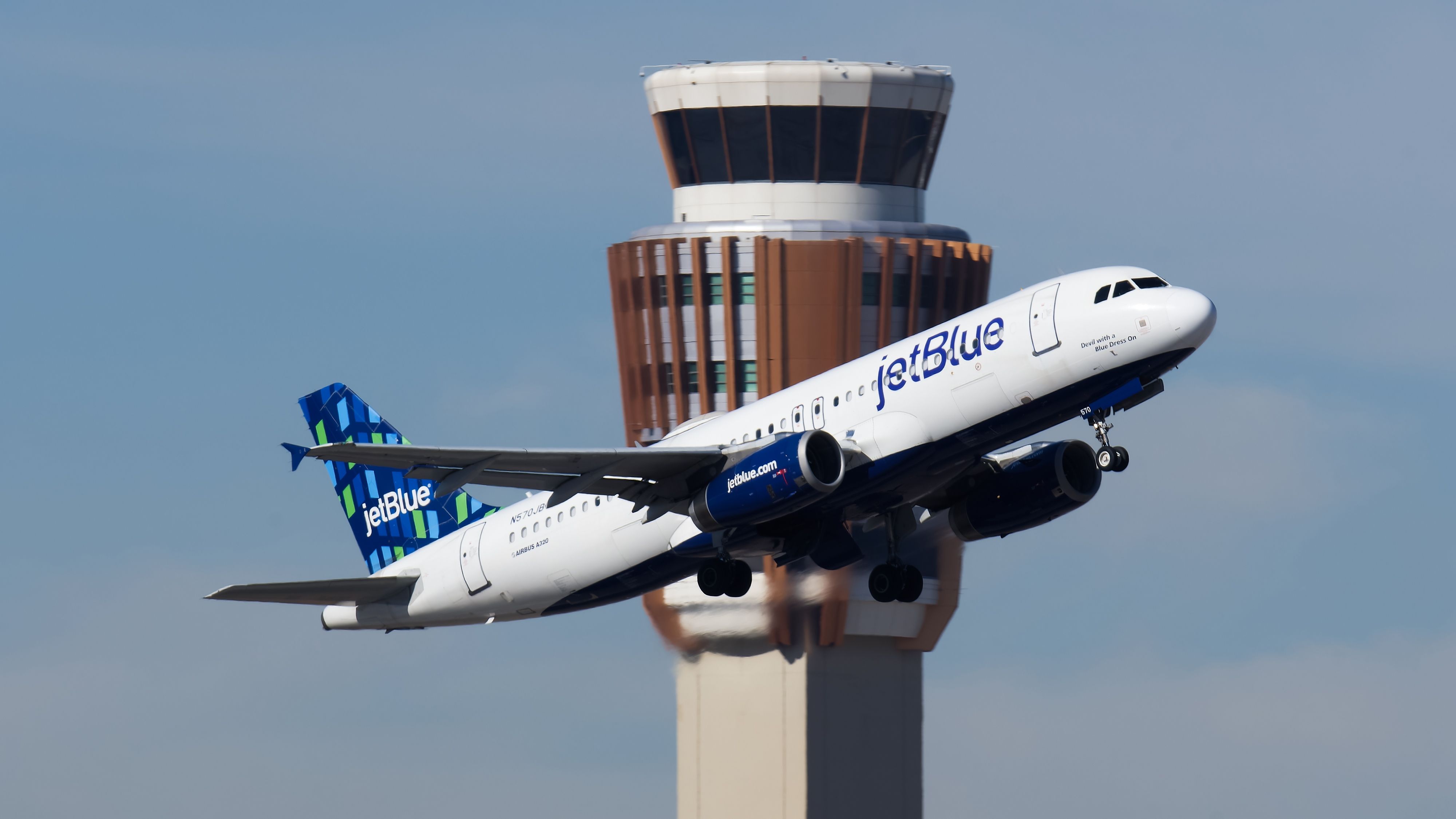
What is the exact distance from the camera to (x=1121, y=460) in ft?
Result: 161

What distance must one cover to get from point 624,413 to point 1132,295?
5074 centimetres

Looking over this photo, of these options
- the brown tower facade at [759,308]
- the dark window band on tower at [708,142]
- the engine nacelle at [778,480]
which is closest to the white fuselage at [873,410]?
the engine nacelle at [778,480]

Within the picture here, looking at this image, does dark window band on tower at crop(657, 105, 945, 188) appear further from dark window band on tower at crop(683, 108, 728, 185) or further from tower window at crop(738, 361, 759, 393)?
tower window at crop(738, 361, 759, 393)

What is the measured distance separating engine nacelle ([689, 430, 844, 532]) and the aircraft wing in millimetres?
1440

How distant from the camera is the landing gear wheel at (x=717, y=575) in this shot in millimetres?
55812

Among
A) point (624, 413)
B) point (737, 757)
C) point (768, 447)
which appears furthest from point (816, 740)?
point (768, 447)

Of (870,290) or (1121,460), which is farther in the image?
(870,290)

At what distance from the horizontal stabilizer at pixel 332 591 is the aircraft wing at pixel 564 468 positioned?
5.94m

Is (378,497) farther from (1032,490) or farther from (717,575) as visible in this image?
(1032,490)

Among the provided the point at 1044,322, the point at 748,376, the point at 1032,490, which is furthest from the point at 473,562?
the point at 748,376

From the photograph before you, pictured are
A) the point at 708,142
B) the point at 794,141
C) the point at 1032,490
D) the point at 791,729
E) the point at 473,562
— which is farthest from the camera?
the point at 708,142

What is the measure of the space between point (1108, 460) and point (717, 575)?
10.9m

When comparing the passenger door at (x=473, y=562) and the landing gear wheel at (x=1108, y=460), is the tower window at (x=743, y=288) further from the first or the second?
the landing gear wheel at (x=1108, y=460)

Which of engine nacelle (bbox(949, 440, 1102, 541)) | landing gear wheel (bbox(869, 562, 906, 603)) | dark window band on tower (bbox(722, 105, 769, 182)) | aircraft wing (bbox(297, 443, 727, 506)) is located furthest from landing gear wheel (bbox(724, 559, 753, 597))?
dark window band on tower (bbox(722, 105, 769, 182))
